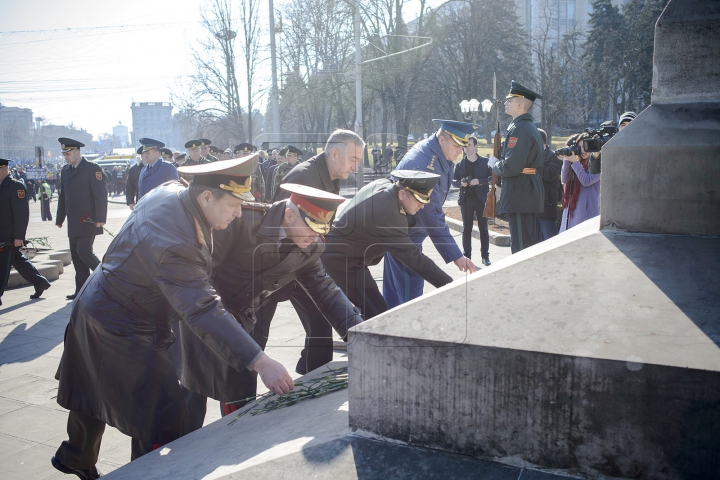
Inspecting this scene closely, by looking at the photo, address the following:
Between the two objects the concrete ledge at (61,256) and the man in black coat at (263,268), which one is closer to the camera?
the man in black coat at (263,268)

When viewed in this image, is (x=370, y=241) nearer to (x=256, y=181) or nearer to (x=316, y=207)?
(x=316, y=207)

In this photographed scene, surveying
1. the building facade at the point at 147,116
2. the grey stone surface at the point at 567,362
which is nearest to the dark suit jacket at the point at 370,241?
the grey stone surface at the point at 567,362

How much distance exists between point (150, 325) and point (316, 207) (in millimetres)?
994

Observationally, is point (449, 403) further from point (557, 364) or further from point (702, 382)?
point (702, 382)

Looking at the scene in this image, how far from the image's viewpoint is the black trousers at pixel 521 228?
6.63 meters

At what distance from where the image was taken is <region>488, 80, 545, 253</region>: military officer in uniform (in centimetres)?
627

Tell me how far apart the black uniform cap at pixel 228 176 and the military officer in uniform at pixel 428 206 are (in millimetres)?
2321

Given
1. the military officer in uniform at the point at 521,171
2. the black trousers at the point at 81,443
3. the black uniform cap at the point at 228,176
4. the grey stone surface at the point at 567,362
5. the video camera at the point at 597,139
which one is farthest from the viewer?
the military officer in uniform at the point at 521,171

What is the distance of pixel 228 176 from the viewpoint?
2811 mm

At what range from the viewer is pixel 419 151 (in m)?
5.63

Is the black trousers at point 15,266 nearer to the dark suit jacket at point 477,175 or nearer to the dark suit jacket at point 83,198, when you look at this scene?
the dark suit jacket at point 83,198

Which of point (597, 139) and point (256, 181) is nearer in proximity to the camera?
point (597, 139)

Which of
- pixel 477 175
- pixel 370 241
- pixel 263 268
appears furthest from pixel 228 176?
pixel 477 175

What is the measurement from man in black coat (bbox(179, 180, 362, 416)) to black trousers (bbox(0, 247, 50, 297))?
524cm
